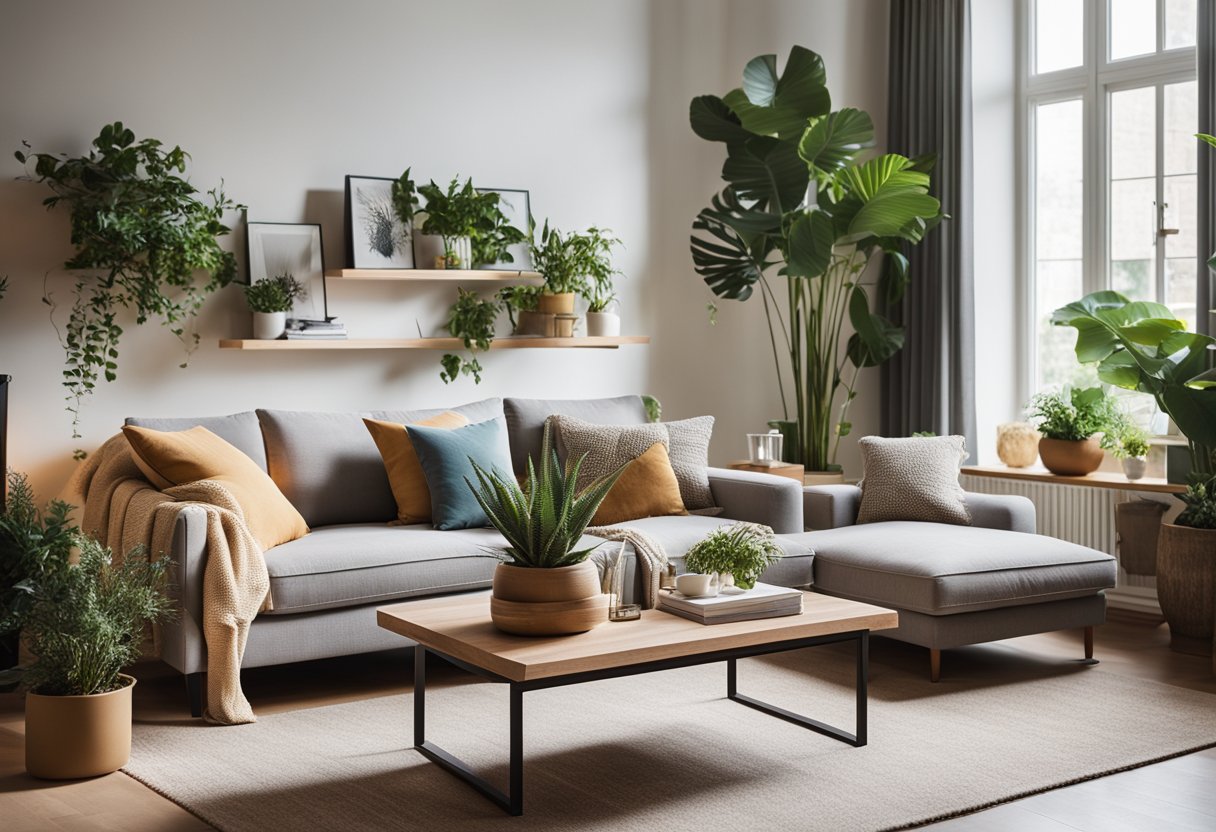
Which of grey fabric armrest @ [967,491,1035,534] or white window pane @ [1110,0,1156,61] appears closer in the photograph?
grey fabric armrest @ [967,491,1035,534]

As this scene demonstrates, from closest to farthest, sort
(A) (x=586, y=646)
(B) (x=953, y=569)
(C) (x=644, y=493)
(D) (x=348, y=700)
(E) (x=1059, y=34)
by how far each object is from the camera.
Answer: (A) (x=586, y=646), (D) (x=348, y=700), (B) (x=953, y=569), (C) (x=644, y=493), (E) (x=1059, y=34)

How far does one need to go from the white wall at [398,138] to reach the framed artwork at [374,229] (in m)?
0.08

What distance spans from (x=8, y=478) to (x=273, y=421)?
0.93 m

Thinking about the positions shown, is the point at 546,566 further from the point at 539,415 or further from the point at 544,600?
the point at 539,415

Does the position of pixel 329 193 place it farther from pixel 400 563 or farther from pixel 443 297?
pixel 400 563

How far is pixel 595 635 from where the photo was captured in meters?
3.20

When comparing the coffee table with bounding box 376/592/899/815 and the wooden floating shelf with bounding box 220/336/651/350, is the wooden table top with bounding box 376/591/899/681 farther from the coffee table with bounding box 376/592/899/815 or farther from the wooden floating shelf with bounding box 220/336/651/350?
the wooden floating shelf with bounding box 220/336/651/350

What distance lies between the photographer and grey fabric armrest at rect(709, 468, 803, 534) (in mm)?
4914

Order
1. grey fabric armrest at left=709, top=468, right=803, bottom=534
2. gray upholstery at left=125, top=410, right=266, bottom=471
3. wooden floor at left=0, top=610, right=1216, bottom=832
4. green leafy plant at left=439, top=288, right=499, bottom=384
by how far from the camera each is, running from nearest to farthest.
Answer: wooden floor at left=0, top=610, right=1216, bottom=832, gray upholstery at left=125, top=410, right=266, bottom=471, grey fabric armrest at left=709, top=468, right=803, bottom=534, green leafy plant at left=439, top=288, right=499, bottom=384

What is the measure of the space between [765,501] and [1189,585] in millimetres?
1587

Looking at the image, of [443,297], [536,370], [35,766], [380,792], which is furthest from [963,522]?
[35,766]

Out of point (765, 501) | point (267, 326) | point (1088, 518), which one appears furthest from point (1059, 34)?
point (267, 326)

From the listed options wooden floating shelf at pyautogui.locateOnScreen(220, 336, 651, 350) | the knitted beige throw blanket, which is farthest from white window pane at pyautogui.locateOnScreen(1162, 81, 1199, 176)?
the knitted beige throw blanket

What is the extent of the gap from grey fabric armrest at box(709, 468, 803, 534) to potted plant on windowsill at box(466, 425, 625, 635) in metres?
1.81
